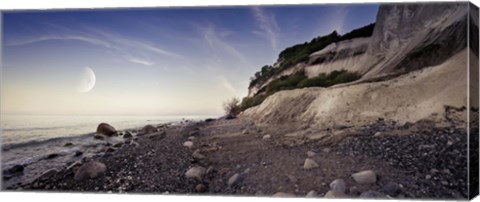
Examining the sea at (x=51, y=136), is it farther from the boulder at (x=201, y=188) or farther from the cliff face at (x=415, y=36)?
the cliff face at (x=415, y=36)

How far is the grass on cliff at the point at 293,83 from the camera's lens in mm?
4363

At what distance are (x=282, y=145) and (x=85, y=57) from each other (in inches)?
81.3

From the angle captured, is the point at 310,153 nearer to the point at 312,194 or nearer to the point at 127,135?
the point at 312,194

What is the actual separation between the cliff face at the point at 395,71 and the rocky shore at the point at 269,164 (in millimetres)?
170

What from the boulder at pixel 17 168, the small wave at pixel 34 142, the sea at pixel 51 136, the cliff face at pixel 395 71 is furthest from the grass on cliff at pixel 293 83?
the boulder at pixel 17 168

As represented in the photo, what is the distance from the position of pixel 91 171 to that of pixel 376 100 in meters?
2.60

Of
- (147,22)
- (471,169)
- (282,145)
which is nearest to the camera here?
(471,169)

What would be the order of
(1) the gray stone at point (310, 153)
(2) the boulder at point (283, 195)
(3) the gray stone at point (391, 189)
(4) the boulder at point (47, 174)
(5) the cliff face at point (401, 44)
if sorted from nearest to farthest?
(3) the gray stone at point (391, 189) < (5) the cliff face at point (401, 44) < (2) the boulder at point (283, 195) < (1) the gray stone at point (310, 153) < (4) the boulder at point (47, 174)

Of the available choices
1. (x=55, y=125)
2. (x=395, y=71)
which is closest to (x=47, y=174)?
(x=55, y=125)

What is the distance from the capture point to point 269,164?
4.21 metres

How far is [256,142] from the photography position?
4.43 metres

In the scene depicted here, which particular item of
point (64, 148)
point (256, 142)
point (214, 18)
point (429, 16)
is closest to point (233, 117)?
point (256, 142)

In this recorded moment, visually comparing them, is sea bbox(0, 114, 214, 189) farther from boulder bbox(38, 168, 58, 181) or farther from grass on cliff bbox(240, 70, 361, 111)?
grass on cliff bbox(240, 70, 361, 111)

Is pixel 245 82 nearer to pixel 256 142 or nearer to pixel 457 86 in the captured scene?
pixel 256 142
